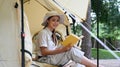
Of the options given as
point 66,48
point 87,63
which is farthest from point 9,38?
point 87,63

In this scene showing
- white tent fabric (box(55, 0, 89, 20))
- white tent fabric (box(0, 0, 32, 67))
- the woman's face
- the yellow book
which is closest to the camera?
white tent fabric (box(0, 0, 32, 67))

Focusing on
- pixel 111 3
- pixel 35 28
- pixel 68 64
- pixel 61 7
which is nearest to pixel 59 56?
pixel 68 64

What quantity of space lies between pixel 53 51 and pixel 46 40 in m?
0.19

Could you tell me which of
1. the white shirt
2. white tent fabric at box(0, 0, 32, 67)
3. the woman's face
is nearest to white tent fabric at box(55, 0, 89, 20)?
the woman's face

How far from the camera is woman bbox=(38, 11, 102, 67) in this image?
4.46m

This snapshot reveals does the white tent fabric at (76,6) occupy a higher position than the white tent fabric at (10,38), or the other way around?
the white tent fabric at (76,6)

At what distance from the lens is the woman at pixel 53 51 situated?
446cm

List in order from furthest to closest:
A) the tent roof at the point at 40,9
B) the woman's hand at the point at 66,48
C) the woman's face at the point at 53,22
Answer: the tent roof at the point at 40,9 → the woman's face at the point at 53,22 → the woman's hand at the point at 66,48

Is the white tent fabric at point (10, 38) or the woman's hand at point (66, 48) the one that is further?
the woman's hand at point (66, 48)

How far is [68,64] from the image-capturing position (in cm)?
461

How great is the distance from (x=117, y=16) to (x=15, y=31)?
9820mm

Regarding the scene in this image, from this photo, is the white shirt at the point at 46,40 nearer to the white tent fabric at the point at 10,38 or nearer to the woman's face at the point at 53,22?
the woman's face at the point at 53,22

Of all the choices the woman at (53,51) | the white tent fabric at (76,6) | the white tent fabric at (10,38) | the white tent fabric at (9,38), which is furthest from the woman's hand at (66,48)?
the white tent fabric at (76,6)

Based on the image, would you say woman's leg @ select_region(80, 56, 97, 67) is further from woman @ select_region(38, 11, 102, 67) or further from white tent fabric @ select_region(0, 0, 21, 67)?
white tent fabric @ select_region(0, 0, 21, 67)
